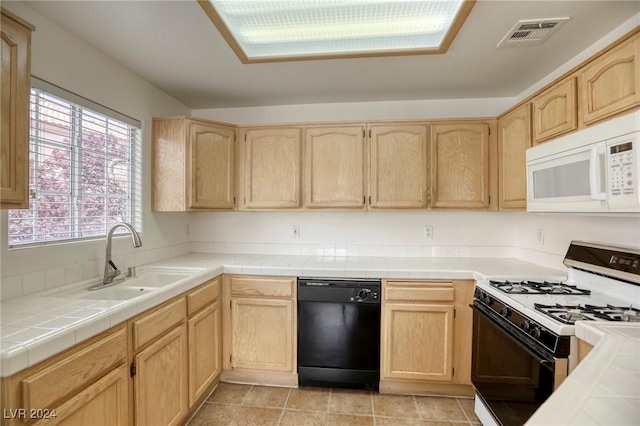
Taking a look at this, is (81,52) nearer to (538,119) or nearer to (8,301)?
(8,301)

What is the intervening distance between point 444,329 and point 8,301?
8.07ft

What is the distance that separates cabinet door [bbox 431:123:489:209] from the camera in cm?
245

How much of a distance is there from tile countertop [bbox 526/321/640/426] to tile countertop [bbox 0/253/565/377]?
3.65 feet

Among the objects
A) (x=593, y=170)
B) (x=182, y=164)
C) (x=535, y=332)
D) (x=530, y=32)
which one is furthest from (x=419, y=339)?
(x=182, y=164)

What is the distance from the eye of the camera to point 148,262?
91.9 inches

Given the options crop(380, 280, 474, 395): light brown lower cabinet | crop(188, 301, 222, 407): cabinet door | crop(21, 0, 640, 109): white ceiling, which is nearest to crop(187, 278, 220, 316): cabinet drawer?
crop(188, 301, 222, 407): cabinet door

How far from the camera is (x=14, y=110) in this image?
1152mm

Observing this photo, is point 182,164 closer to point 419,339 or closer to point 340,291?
point 340,291

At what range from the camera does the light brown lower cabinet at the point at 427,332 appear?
2139mm

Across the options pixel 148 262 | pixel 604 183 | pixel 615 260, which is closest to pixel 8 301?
pixel 148 262

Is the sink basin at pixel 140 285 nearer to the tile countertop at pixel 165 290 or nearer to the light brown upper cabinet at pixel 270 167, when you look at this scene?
the tile countertop at pixel 165 290

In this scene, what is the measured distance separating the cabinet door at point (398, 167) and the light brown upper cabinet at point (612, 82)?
1071 mm

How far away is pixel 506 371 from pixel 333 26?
2.06 m

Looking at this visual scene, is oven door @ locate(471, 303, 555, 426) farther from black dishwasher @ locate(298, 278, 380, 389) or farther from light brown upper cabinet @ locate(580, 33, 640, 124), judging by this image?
light brown upper cabinet @ locate(580, 33, 640, 124)
